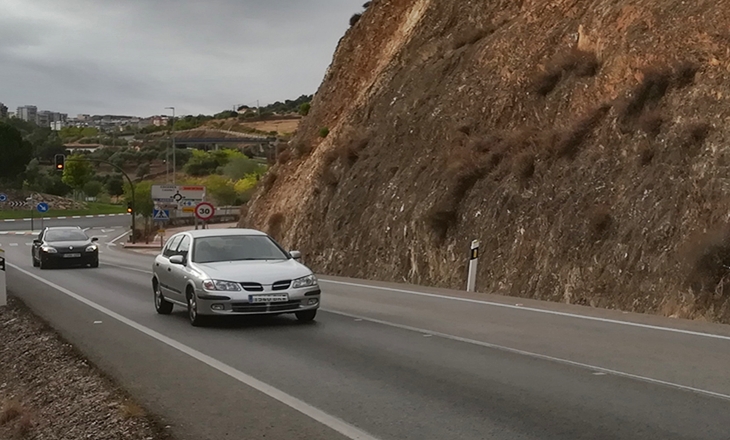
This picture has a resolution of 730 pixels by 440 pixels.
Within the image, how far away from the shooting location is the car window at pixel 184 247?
1584 cm

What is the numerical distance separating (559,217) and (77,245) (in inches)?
759

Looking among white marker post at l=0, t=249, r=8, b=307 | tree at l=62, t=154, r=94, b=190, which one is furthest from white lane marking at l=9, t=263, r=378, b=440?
tree at l=62, t=154, r=94, b=190

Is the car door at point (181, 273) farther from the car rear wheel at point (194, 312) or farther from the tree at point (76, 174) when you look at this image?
the tree at point (76, 174)

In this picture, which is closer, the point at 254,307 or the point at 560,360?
the point at 560,360

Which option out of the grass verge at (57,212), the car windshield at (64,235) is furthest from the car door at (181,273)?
the grass verge at (57,212)

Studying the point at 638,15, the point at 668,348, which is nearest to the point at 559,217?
the point at 638,15

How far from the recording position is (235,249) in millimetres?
15586

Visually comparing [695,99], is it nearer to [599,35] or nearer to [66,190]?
[599,35]

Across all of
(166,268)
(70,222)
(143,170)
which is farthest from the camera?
(143,170)

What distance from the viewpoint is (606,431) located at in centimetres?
→ 728

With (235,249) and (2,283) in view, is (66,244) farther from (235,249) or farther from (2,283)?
(235,249)

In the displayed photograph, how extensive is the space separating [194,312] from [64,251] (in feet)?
71.0

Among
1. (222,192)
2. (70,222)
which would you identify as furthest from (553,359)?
(222,192)

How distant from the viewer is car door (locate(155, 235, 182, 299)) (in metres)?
16.3
